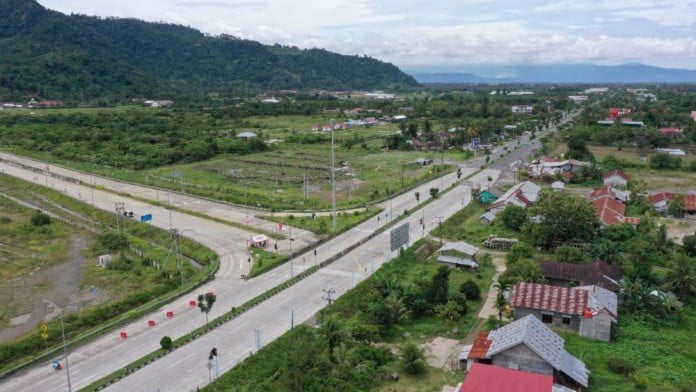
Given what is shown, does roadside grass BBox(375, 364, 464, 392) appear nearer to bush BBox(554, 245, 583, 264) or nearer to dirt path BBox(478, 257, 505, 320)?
dirt path BBox(478, 257, 505, 320)

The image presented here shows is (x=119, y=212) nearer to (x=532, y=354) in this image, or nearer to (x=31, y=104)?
(x=532, y=354)

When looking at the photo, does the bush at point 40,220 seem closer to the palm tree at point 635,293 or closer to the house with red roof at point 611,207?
the palm tree at point 635,293

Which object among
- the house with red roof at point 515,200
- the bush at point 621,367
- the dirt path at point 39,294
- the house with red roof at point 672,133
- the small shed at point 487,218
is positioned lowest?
the dirt path at point 39,294

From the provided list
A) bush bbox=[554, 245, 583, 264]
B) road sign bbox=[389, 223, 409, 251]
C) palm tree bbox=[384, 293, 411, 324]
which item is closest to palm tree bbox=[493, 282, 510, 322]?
palm tree bbox=[384, 293, 411, 324]

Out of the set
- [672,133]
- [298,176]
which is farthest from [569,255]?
[672,133]

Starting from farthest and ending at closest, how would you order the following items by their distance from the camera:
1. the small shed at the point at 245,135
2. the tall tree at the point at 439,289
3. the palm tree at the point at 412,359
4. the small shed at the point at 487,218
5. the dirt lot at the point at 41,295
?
the small shed at the point at 245,135 < the small shed at the point at 487,218 < the dirt lot at the point at 41,295 < the tall tree at the point at 439,289 < the palm tree at the point at 412,359

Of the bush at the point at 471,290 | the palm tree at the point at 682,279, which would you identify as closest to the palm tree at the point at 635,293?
the palm tree at the point at 682,279
